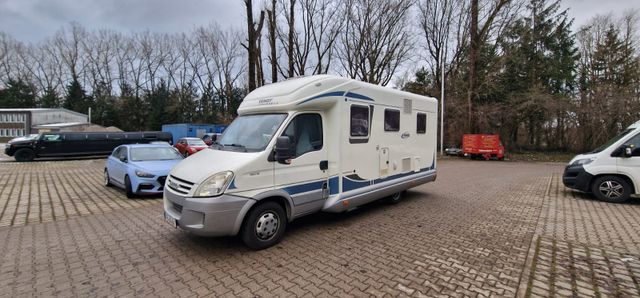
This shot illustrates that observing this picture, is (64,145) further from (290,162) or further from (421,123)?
(421,123)

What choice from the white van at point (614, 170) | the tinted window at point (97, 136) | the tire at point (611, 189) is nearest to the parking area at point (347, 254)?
the tire at point (611, 189)

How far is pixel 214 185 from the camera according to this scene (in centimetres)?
369

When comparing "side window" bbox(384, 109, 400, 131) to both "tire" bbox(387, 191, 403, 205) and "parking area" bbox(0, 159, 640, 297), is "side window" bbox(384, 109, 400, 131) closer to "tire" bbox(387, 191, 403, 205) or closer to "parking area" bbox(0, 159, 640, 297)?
"tire" bbox(387, 191, 403, 205)

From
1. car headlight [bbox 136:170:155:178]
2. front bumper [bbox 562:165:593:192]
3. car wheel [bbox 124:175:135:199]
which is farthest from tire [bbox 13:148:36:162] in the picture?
front bumper [bbox 562:165:593:192]

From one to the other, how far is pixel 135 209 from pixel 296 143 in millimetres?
4481

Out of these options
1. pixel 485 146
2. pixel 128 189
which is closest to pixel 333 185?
pixel 128 189

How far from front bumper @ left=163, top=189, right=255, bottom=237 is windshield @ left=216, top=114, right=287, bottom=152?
81cm

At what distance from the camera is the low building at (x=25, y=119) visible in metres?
40.8

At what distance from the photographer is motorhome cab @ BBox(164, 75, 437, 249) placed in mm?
3754

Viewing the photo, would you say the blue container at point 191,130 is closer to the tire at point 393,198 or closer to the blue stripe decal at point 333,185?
the tire at point 393,198

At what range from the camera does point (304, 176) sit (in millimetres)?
4531

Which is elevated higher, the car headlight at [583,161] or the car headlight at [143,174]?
the car headlight at [583,161]

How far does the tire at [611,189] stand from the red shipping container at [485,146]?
1331 cm

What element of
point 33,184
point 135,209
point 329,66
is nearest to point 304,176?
point 135,209
